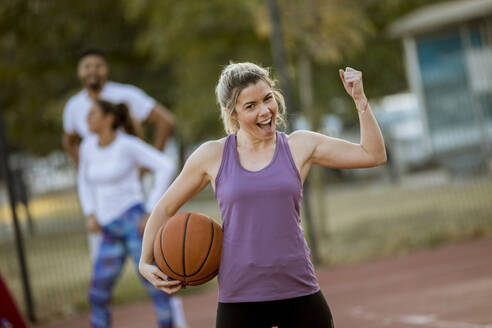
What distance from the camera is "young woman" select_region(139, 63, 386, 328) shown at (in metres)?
3.25

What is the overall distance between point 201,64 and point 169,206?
17410 mm

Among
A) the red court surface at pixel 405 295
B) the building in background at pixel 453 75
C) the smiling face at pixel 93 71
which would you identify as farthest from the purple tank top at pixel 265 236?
the building in background at pixel 453 75

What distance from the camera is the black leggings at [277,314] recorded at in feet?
10.8

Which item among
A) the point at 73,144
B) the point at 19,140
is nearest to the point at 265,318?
the point at 73,144

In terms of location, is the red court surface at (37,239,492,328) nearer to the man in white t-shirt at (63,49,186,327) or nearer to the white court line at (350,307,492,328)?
the white court line at (350,307,492,328)

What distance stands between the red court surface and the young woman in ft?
11.0

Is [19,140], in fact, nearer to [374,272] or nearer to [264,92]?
[374,272]

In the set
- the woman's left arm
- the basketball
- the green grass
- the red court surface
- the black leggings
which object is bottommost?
the red court surface

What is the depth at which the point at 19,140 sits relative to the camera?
73.3 ft

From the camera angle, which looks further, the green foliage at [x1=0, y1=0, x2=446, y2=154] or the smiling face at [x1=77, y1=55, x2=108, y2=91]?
the green foliage at [x1=0, y1=0, x2=446, y2=154]

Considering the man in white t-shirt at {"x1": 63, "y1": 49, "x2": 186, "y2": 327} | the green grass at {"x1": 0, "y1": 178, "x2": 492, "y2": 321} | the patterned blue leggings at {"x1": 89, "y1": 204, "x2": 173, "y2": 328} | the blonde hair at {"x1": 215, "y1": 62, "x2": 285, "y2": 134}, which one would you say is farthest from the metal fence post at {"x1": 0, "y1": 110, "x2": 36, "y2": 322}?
the blonde hair at {"x1": 215, "y1": 62, "x2": 285, "y2": 134}

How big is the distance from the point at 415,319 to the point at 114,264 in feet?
9.01

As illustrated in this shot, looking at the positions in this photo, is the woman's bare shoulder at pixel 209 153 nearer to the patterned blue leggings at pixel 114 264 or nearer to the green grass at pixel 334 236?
the patterned blue leggings at pixel 114 264

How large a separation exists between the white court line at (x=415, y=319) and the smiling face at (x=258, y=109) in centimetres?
356
